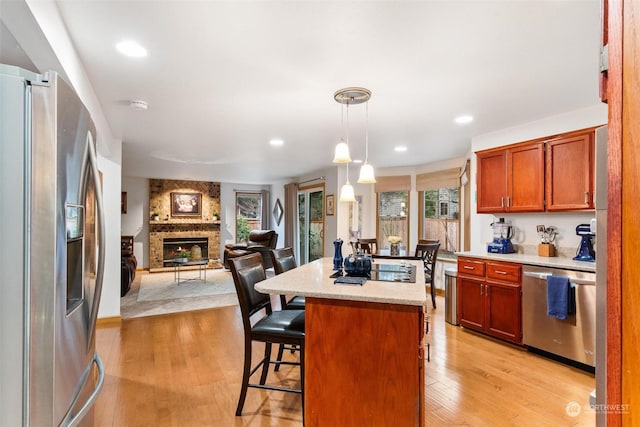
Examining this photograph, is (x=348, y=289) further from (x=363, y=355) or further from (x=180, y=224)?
(x=180, y=224)

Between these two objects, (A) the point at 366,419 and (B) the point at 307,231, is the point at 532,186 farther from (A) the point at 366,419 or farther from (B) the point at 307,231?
(B) the point at 307,231

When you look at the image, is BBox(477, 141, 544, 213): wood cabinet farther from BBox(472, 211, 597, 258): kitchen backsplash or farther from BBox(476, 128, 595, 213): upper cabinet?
BBox(472, 211, 597, 258): kitchen backsplash

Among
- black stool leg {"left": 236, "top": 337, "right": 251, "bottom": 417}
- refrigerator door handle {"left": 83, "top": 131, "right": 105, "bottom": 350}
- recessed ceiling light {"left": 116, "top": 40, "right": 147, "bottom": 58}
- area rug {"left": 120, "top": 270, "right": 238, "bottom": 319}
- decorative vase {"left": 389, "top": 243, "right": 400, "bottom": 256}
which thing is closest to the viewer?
refrigerator door handle {"left": 83, "top": 131, "right": 105, "bottom": 350}

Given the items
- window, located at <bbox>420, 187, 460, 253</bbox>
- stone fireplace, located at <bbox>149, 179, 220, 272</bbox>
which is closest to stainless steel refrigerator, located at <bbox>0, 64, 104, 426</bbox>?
window, located at <bbox>420, 187, 460, 253</bbox>

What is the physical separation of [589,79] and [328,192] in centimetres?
476

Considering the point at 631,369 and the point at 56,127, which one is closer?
the point at 631,369

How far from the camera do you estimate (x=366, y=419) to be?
173 centimetres

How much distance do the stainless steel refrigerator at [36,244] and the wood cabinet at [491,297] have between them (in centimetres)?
356

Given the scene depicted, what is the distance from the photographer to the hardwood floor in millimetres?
2133

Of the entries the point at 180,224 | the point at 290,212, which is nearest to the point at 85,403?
the point at 290,212

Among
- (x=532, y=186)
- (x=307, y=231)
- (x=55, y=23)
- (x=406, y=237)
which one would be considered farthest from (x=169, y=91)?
(x=307, y=231)

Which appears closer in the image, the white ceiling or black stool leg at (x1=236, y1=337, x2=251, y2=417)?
the white ceiling

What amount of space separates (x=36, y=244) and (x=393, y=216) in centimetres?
610

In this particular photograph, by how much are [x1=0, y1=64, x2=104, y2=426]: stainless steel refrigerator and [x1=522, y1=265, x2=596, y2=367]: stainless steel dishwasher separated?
3.52 metres
